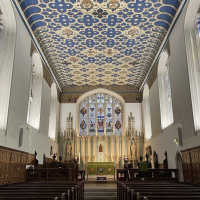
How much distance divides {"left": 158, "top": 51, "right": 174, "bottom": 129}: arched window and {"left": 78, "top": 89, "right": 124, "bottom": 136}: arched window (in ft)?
23.3

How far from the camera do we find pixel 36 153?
13.1 metres

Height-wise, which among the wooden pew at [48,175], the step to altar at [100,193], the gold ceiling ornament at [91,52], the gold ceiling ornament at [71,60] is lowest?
the step to altar at [100,193]

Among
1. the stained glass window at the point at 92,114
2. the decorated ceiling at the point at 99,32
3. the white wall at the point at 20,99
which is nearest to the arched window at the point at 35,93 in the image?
the white wall at the point at 20,99

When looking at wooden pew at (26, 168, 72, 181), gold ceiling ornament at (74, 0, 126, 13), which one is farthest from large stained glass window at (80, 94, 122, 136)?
gold ceiling ornament at (74, 0, 126, 13)

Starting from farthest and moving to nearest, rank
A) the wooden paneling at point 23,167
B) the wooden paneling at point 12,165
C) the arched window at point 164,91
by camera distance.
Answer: the arched window at point 164,91 → the wooden paneling at point 23,167 → the wooden paneling at point 12,165

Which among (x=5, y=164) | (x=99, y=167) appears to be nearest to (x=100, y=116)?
(x=99, y=167)

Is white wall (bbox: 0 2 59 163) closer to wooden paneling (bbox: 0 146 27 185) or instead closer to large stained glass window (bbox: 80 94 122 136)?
wooden paneling (bbox: 0 146 27 185)

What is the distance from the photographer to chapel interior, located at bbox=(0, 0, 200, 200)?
986 cm

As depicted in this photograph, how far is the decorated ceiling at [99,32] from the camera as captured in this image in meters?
11.0

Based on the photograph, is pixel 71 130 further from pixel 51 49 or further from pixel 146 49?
pixel 146 49

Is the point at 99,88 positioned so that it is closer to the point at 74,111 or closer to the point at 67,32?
the point at 74,111

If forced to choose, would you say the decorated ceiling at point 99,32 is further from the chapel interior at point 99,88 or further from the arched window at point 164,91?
the arched window at point 164,91

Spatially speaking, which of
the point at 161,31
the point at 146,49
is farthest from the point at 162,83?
the point at 161,31

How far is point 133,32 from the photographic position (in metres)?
13.1
